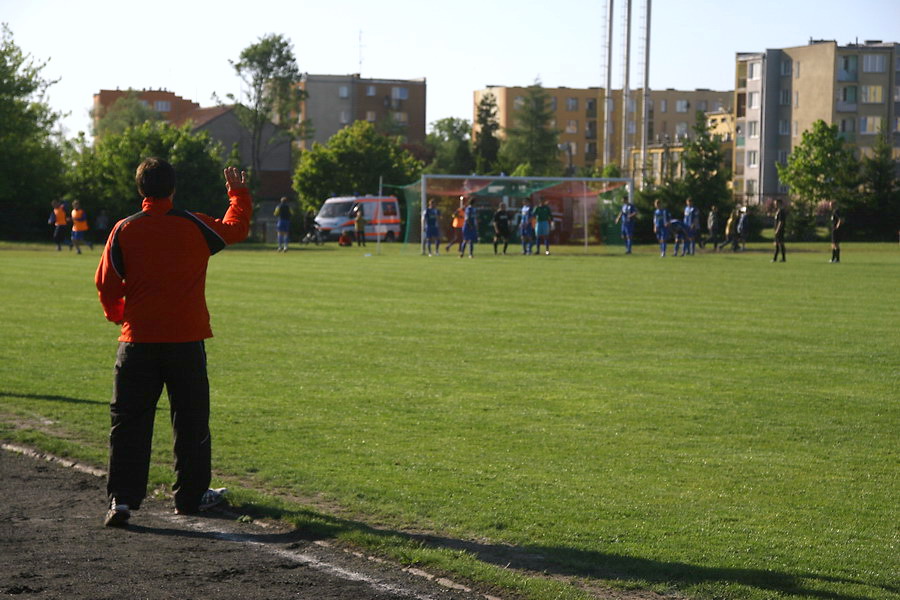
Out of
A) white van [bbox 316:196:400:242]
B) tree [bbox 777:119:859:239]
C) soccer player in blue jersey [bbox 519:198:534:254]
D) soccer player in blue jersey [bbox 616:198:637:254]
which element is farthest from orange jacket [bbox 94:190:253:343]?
tree [bbox 777:119:859:239]

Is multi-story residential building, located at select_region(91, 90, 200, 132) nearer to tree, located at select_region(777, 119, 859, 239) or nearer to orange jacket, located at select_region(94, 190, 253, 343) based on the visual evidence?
tree, located at select_region(777, 119, 859, 239)

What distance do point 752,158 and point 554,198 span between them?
272 feet

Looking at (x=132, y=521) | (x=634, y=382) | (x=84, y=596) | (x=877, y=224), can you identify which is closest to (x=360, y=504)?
(x=132, y=521)

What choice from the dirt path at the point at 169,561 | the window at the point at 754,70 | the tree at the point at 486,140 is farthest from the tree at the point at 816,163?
the dirt path at the point at 169,561

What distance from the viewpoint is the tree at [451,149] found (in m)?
131

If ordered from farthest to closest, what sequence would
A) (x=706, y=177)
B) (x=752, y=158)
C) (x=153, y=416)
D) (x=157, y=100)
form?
(x=157, y=100), (x=752, y=158), (x=706, y=177), (x=153, y=416)

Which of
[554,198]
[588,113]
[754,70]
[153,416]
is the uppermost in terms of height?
[754,70]

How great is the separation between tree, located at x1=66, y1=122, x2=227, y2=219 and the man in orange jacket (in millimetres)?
52210

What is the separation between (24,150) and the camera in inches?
2279

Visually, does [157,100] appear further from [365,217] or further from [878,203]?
[878,203]

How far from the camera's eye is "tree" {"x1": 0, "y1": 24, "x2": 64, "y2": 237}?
2255 inches

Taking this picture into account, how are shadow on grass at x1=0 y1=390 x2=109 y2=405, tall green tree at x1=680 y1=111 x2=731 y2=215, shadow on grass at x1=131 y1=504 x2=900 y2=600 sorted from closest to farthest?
shadow on grass at x1=131 y1=504 x2=900 y2=600 < shadow on grass at x1=0 y1=390 x2=109 y2=405 < tall green tree at x1=680 y1=111 x2=731 y2=215

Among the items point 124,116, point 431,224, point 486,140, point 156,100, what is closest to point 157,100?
point 156,100

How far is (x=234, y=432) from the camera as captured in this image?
898 centimetres
